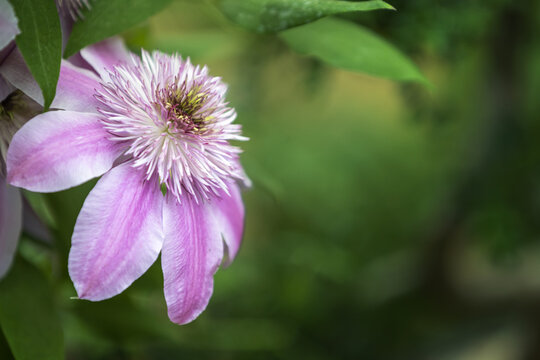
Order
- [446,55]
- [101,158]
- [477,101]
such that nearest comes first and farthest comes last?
1. [101,158]
2. [446,55]
3. [477,101]

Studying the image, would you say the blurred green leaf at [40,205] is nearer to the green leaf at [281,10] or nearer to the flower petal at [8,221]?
the flower petal at [8,221]

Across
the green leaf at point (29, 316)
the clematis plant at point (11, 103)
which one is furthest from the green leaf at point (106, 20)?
the green leaf at point (29, 316)

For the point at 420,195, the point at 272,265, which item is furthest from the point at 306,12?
the point at 420,195

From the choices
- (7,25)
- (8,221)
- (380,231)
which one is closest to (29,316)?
(8,221)

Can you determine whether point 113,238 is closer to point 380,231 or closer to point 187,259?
point 187,259

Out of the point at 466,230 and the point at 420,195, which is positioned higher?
the point at 466,230

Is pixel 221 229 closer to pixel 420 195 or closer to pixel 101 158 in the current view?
pixel 101 158
